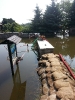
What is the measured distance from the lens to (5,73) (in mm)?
7359

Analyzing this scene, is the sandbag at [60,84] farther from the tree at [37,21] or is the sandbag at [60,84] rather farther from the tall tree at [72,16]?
the tall tree at [72,16]

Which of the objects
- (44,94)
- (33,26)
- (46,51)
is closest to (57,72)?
(44,94)

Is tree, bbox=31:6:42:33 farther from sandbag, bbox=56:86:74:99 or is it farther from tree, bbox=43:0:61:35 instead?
sandbag, bbox=56:86:74:99

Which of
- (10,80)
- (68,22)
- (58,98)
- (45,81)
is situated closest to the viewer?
(58,98)

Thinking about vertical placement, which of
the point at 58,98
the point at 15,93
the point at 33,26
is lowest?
the point at 15,93

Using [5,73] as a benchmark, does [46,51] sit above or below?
above

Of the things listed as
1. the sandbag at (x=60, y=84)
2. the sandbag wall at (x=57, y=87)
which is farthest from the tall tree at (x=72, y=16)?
the sandbag at (x=60, y=84)

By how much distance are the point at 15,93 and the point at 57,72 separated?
82.3 inches

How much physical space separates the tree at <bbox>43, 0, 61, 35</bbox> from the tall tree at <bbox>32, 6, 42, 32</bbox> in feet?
4.15

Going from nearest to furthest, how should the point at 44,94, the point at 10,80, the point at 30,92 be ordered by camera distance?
the point at 44,94 → the point at 30,92 → the point at 10,80

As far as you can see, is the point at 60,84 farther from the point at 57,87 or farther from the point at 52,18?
the point at 52,18

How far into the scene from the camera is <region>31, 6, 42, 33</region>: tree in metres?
26.5

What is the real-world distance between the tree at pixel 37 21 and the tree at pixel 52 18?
1.26m

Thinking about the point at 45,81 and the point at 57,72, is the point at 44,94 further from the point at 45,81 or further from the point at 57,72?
the point at 57,72
